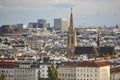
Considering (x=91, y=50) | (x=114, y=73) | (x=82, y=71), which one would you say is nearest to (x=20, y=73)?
(x=82, y=71)

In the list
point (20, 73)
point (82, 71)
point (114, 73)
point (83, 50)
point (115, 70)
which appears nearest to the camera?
point (82, 71)

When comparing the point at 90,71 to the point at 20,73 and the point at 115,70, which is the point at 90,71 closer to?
the point at 115,70

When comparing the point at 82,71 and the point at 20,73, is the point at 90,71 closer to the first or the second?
the point at 82,71

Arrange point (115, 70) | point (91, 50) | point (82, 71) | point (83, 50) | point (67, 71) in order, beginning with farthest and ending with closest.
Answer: point (83, 50) → point (91, 50) → point (115, 70) → point (67, 71) → point (82, 71)

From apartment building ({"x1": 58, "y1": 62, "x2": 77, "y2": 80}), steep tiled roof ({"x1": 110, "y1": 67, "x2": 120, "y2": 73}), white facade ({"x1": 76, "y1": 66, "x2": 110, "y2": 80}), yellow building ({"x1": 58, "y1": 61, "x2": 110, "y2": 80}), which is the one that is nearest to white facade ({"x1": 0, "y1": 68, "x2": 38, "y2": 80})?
apartment building ({"x1": 58, "y1": 62, "x2": 77, "y2": 80})

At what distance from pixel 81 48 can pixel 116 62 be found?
18472 mm

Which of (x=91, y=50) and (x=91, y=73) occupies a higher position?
(x=91, y=73)

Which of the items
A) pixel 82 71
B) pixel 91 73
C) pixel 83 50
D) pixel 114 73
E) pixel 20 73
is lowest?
pixel 83 50

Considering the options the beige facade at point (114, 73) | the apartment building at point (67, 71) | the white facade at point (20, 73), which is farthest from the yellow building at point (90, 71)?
the white facade at point (20, 73)

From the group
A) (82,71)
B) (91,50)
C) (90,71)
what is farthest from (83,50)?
(90,71)

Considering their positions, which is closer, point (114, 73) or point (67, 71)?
point (67, 71)

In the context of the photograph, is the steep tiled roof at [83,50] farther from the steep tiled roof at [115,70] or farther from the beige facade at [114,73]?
the beige facade at [114,73]

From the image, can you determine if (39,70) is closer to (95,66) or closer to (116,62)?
(95,66)

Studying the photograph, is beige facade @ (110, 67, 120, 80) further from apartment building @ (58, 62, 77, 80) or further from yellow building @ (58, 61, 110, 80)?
apartment building @ (58, 62, 77, 80)
